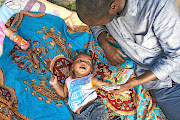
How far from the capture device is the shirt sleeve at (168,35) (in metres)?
1.44

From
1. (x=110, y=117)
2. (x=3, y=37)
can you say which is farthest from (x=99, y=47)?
(x=3, y=37)

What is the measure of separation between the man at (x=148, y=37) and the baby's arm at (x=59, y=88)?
0.68 meters

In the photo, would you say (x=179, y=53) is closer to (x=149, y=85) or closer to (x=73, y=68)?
(x=149, y=85)

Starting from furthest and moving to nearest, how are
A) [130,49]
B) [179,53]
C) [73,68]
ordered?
[73,68]
[130,49]
[179,53]

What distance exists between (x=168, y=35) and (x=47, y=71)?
1.44 metres

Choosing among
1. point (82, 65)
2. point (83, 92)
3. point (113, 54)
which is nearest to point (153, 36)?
point (113, 54)

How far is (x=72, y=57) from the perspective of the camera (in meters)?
2.38

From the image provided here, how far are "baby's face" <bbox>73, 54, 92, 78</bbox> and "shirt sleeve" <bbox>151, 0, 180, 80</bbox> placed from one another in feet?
2.65

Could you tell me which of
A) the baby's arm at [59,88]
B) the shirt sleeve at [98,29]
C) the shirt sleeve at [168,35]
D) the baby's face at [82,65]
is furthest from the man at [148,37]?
the baby's arm at [59,88]

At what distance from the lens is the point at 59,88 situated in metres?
2.04

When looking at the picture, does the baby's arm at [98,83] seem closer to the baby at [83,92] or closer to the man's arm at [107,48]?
the baby at [83,92]

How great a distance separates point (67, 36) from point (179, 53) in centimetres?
147

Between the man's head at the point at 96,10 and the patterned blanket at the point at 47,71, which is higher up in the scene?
the man's head at the point at 96,10

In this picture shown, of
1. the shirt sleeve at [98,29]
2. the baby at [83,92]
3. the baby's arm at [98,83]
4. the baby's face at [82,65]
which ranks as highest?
the shirt sleeve at [98,29]
